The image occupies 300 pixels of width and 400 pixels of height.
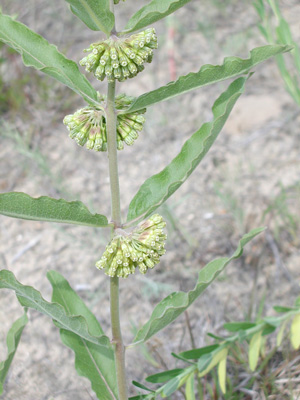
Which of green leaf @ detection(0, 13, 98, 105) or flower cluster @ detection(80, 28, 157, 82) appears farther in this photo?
green leaf @ detection(0, 13, 98, 105)

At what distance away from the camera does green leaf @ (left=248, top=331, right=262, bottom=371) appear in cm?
226

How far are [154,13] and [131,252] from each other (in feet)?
2.70

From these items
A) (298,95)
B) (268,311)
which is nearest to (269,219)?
(268,311)

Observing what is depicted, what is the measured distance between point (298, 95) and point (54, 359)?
7.24 feet

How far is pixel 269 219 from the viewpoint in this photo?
371 centimetres

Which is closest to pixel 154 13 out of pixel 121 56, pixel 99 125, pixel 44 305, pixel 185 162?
pixel 121 56

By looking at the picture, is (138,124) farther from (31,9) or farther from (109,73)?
(31,9)

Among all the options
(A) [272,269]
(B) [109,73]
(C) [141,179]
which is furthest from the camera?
(C) [141,179]

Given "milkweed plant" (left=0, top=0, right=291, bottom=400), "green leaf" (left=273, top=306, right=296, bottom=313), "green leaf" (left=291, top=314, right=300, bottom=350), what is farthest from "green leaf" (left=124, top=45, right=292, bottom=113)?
"green leaf" (left=291, top=314, right=300, bottom=350)

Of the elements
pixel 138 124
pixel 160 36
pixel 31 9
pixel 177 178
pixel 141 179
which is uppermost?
pixel 31 9

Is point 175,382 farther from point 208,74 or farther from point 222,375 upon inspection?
point 208,74

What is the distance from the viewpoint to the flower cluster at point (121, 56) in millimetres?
1719

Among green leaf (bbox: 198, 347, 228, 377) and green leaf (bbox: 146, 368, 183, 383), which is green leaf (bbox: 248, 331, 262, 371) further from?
green leaf (bbox: 146, 368, 183, 383)

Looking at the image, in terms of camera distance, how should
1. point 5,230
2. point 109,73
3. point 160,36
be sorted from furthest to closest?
point 160,36
point 5,230
point 109,73
